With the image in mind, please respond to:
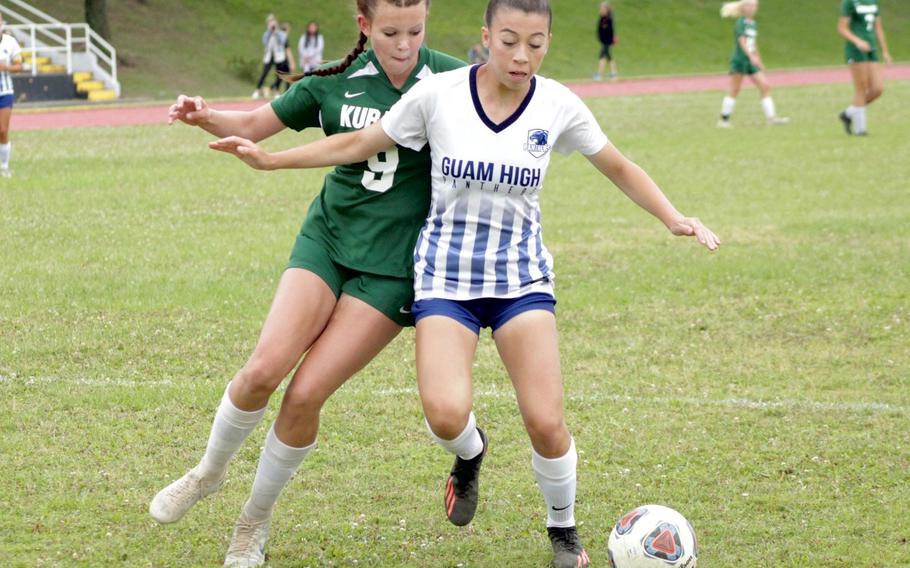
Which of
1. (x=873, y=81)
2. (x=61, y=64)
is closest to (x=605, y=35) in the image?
(x=61, y=64)

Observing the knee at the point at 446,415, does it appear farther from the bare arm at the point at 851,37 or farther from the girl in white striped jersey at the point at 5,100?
the bare arm at the point at 851,37

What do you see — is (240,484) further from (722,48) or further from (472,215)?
(722,48)

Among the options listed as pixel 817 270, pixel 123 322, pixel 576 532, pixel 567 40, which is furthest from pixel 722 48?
pixel 576 532

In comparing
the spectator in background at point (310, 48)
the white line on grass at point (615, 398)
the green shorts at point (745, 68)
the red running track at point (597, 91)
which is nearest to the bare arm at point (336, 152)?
the white line on grass at point (615, 398)

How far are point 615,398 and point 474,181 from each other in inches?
107

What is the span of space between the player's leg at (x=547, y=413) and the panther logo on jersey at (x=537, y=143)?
0.62 metres

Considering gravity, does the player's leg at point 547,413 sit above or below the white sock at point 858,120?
above

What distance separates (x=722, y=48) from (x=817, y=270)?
40.6m

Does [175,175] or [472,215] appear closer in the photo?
[472,215]

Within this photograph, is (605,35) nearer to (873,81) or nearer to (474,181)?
(873,81)

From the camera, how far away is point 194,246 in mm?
11711

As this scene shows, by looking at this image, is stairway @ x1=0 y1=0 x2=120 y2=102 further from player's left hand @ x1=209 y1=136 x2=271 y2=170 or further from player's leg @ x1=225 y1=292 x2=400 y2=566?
player's leg @ x1=225 y1=292 x2=400 y2=566

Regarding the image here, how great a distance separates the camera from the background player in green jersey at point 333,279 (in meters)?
4.98

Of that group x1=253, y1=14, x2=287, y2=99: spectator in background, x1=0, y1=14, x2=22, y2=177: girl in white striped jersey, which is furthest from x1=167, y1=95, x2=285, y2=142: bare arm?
x1=253, y1=14, x2=287, y2=99: spectator in background
